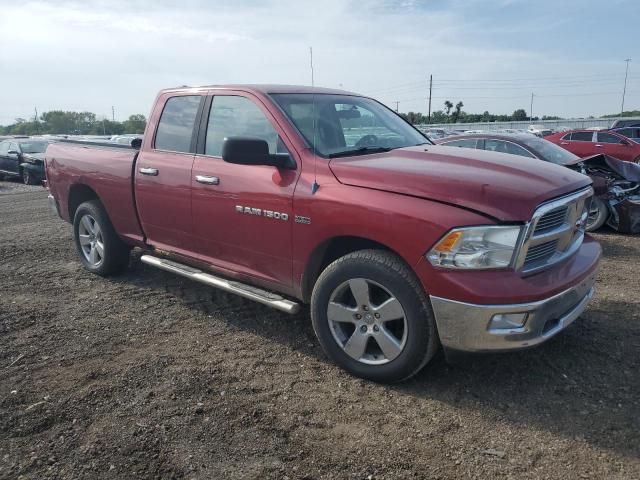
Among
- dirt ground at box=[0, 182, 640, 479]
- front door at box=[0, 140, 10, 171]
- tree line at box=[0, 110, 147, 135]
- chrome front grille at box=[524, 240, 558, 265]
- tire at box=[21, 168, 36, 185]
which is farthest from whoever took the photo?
tree line at box=[0, 110, 147, 135]

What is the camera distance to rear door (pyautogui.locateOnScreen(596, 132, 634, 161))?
15.6 metres

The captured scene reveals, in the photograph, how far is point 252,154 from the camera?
3.56m

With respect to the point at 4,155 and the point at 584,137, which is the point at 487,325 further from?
the point at 4,155

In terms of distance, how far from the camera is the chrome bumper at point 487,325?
2893 millimetres

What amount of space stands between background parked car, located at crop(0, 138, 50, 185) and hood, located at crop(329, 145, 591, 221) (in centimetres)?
1680

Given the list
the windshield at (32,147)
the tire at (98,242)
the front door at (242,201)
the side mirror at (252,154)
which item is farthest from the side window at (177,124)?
the windshield at (32,147)

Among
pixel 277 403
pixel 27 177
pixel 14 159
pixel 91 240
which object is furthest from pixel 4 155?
pixel 277 403

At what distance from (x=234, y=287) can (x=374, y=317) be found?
130cm

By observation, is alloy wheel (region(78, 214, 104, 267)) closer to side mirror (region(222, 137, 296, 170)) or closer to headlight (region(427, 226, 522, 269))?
side mirror (region(222, 137, 296, 170))

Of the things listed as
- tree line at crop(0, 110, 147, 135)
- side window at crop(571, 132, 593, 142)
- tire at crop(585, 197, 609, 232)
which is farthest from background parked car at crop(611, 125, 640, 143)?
tree line at crop(0, 110, 147, 135)

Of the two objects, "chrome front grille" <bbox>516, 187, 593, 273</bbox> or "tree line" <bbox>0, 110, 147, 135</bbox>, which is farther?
"tree line" <bbox>0, 110, 147, 135</bbox>

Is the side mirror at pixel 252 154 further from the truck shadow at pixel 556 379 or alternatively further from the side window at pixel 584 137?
the side window at pixel 584 137

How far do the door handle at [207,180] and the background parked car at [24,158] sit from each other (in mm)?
15427

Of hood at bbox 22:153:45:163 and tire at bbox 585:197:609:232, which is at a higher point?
hood at bbox 22:153:45:163
